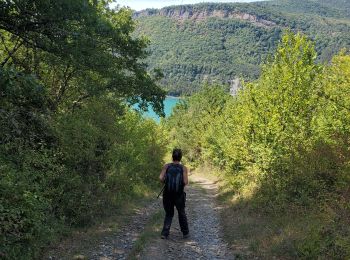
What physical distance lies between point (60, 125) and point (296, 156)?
7.58m

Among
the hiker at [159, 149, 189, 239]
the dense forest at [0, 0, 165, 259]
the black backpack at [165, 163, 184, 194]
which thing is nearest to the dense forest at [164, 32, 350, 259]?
the hiker at [159, 149, 189, 239]

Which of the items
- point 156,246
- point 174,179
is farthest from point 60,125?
point 156,246

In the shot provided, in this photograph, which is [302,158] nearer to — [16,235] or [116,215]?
[116,215]

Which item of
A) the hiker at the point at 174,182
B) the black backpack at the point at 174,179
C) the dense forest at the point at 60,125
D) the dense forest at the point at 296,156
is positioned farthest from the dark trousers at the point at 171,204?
the dense forest at the point at 60,125

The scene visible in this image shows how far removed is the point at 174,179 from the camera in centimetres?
914

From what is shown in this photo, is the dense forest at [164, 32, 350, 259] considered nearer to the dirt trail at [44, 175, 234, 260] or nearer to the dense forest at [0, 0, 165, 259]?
the dirt trail at [44, 175, 234, 260]

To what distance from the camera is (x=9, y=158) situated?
7711 millimetres

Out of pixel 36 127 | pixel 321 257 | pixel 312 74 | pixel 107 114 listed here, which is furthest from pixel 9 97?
pixel 312 74

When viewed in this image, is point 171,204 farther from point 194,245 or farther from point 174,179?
point 194,245

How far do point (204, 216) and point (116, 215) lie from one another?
3503mm

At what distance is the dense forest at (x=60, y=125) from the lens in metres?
7.09

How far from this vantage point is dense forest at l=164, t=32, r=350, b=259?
8.52 metres

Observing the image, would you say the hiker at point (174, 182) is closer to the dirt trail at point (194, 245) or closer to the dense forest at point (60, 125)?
the dirt trail at point (194, 245)

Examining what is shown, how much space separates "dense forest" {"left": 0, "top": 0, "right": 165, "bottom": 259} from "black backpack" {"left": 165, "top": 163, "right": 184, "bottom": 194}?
9.23 ft
